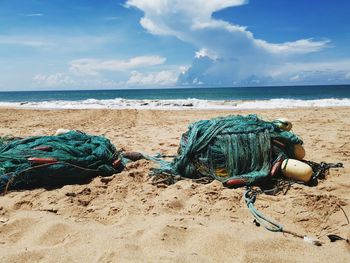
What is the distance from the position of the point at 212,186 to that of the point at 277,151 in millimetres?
991

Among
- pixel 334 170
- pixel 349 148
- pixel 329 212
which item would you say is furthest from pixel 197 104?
pixel 329 212

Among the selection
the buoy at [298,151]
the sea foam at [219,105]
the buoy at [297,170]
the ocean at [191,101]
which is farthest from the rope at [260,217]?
the ocean at [191,101]

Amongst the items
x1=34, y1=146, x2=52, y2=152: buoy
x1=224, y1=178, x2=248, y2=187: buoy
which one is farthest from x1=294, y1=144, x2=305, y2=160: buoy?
x1=34, y1=146, x2=52, y2=152: buoy

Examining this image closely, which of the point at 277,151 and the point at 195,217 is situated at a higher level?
the point at 277,151

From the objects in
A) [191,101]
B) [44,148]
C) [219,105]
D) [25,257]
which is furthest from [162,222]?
[191,101]

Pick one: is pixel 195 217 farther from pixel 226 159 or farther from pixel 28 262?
pixel 28 262

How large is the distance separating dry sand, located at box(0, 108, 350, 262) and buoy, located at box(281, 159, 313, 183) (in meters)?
0.16

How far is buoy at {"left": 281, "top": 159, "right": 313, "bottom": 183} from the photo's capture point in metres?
3.71

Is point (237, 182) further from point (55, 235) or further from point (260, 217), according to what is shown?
point (55, 235)

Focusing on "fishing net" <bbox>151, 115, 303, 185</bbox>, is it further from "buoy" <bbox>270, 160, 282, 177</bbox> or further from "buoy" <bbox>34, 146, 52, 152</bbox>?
"buoy" <bbox>34, 146, 52, 152</bbox>

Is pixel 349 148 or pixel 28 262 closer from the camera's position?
pixel 28 262

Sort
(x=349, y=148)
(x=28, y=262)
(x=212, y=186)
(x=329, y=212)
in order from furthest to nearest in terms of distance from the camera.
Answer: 1. (x=349, y=148)
2. (x=212, y=186)
3. (x=329, y=212)
4. (x=28, y=262)

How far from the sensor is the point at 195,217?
2.98 meters

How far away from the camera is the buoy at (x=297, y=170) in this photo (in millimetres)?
3707
